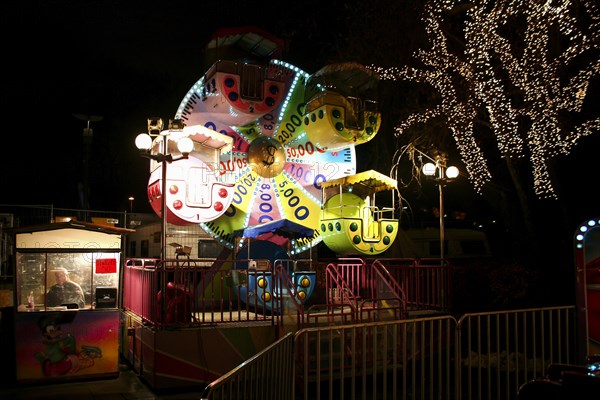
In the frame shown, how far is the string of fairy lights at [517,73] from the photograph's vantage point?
10.7m

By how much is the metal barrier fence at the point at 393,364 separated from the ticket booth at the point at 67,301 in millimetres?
3588

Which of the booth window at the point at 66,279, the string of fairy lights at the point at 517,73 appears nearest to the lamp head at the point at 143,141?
the booth window at the point at 66,279

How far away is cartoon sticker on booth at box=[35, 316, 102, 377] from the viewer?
905 cm

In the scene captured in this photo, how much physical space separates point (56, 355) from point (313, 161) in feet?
24.4

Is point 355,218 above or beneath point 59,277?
above

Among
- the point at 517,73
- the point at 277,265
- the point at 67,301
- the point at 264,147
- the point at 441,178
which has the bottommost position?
the point at 67,301

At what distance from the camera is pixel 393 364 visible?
A: 22.4ft

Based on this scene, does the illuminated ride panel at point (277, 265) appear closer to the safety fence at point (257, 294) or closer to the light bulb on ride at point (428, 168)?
the safety fence at point (257, 294)

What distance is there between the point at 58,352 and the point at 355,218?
6868 millimetres

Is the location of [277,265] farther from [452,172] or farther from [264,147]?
[452,172]

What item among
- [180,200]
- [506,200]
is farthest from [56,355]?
[506,200]

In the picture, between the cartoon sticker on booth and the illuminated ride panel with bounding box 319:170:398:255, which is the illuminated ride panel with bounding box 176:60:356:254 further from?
the cartoon sticker on booth

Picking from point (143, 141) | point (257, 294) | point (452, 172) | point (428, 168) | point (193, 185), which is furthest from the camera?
point (428, 168)

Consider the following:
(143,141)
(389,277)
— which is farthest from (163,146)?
(389,277)
